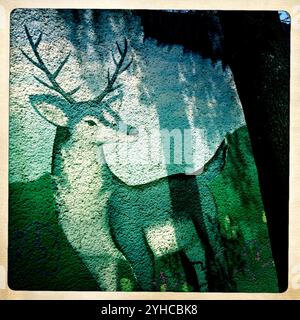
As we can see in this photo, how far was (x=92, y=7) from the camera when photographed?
320 centimetres

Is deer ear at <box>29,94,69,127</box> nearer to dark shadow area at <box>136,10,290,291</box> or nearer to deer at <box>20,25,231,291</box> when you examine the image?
deer at <box>20,25,231,291</box>

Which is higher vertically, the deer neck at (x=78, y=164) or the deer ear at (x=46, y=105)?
the deer ear at (x=46, y=105)

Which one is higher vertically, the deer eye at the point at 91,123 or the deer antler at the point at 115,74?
the deer antler at the point at 115,74

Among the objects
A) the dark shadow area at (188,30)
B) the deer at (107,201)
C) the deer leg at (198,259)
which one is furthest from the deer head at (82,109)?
→ the deer leg at (198,259)

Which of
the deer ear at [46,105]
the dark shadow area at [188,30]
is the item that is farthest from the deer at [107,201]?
the dark shadow area at [188,30]

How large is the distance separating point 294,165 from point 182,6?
52.8 inches

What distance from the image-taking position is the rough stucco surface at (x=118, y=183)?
3195mm

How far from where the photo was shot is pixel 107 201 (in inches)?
126

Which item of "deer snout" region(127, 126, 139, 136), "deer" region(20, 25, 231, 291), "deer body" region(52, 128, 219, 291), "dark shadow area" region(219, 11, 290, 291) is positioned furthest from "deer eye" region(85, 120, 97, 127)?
"dark shadow area" region(219, 11, 290, 291)

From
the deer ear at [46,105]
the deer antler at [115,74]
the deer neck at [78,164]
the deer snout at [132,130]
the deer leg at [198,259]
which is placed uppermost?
the deer antler at [115,74]

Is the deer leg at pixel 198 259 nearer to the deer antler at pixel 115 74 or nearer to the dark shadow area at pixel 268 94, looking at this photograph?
the dark shadow area at pixel 268 94

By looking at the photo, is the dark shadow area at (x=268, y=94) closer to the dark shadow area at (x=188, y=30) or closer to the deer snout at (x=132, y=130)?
the dark shadow area at (x=188, y=30)

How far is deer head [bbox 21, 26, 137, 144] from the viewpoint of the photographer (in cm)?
320

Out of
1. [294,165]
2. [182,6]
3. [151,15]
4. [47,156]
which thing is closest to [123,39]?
[151,15]
